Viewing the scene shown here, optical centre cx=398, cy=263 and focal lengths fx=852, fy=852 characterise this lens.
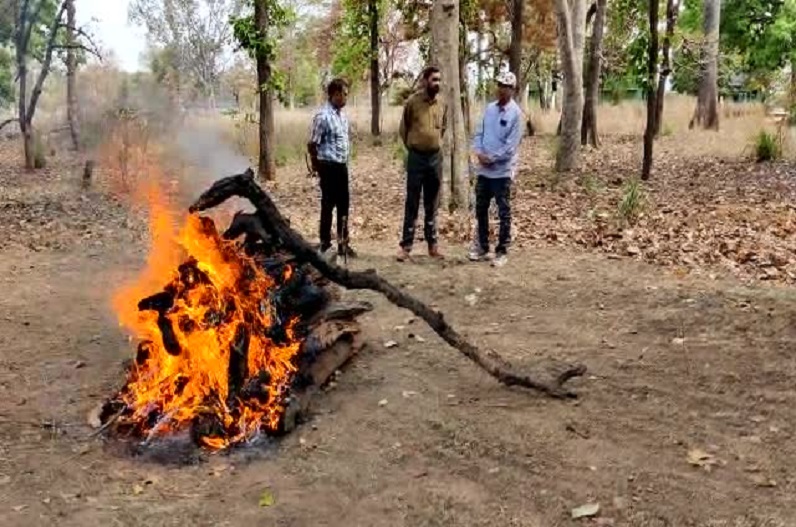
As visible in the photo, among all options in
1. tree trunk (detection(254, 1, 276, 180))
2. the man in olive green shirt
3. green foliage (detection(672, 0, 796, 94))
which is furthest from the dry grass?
the man in olive green shirt

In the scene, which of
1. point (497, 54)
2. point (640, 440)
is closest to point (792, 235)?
point (640, 440)

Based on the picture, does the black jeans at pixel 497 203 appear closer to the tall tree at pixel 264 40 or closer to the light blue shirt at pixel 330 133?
the light blue shirt at pixel 330 133

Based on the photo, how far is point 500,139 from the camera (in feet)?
28.6

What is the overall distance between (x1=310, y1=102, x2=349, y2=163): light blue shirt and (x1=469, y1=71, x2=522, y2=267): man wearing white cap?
1.39 meters

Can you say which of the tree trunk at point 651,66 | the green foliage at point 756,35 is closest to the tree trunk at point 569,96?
the tree trunk at point 651,66

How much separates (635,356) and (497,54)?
3112 centimetres

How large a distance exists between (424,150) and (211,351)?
4.31 metres

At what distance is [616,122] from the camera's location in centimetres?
3083

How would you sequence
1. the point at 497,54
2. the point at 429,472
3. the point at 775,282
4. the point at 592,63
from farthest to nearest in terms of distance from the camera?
the point at 497,54, the point at 592,63, the point at 775,282, the point at 429,472

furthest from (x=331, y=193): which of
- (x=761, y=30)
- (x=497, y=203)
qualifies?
(x=761, y=30)

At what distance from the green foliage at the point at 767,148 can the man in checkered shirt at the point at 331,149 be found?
1176 cm

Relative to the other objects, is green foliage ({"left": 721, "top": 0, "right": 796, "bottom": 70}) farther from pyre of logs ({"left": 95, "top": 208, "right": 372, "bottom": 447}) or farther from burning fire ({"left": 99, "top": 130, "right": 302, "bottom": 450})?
burning fire ({"left": 99, "top": 130, "right": 302, "bottom": 450})

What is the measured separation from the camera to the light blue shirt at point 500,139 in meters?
8.67

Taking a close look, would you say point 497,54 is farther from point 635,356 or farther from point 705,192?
point 635,356
